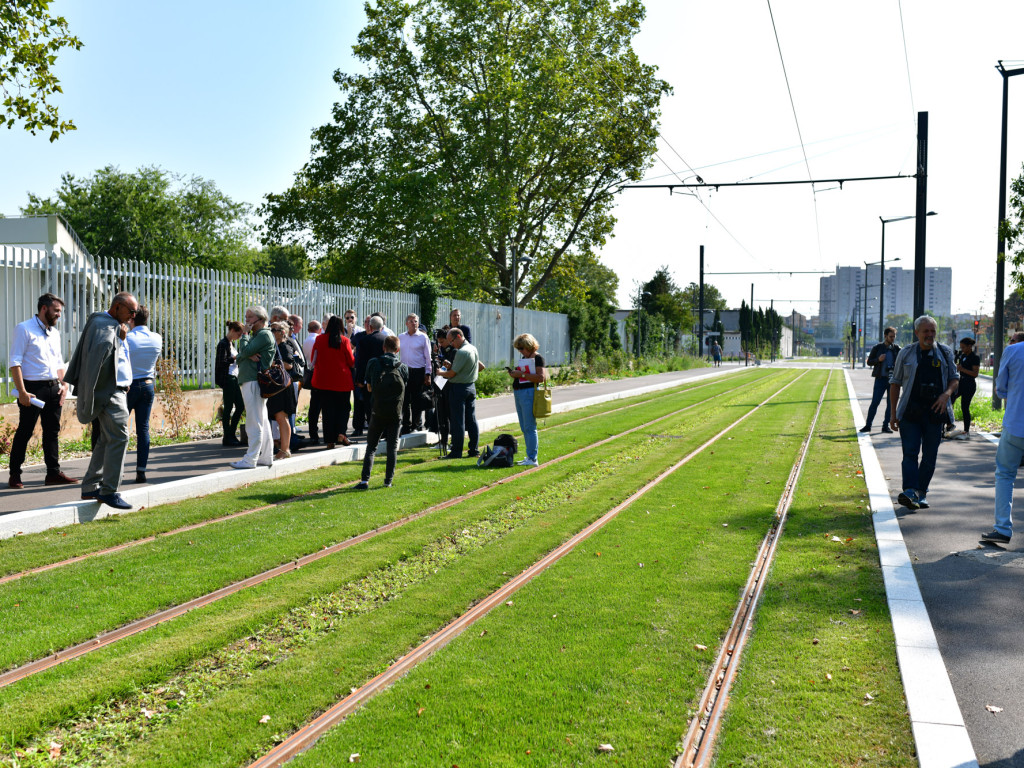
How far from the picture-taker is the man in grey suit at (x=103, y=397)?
7555 millimetres

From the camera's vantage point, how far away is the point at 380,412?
9.41 meters

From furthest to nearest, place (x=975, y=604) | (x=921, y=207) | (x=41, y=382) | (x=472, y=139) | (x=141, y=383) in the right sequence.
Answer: (x=472, y=139), (x=921, y=207), (x=141, y=383), (x=41, y=382), (x=975, y=604)

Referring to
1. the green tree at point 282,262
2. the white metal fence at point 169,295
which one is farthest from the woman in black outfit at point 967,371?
the green tree at point 282,262

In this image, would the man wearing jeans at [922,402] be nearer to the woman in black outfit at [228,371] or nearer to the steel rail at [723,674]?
the steel rail at [723,674]

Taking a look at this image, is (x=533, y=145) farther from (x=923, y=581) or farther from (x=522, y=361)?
(x=923, y=581)

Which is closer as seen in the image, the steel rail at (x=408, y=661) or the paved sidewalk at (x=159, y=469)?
the steel rail at (x=408, y=661)

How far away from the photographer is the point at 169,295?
1514 centimetres

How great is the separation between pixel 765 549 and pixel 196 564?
439cm

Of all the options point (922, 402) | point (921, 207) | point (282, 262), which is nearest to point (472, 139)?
point (921, 207)

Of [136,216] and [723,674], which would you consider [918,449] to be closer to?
[723,674]

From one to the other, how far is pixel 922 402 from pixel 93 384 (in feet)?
25.9

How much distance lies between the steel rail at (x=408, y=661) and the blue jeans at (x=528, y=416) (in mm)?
3349

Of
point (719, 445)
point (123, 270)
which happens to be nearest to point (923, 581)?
point (719, 445)

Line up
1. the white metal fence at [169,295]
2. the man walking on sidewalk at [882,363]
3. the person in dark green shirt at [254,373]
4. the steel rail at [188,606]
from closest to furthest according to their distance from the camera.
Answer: the steel rail at [188,606] → the person in dark green shirt at [254,373] → the white metal fence at [169,295] → the man walking on sidewalk at [882,363]
